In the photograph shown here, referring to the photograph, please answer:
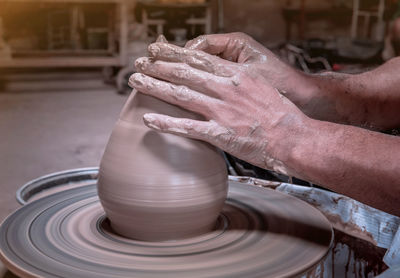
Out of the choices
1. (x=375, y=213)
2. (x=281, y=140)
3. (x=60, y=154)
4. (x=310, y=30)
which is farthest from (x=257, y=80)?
(x=310, y=30)

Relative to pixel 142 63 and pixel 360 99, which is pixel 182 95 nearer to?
pixel 142 63

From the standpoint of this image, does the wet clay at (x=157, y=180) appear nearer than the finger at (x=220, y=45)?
Yes

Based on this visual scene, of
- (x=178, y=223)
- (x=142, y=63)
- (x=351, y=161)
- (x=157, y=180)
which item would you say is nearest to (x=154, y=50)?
(x=142, y=63)

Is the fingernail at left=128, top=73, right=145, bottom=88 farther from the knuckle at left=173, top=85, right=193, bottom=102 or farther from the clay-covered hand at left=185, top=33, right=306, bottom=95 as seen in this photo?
the clay-covered hand at left=185, top=33, right=306, bottom=95

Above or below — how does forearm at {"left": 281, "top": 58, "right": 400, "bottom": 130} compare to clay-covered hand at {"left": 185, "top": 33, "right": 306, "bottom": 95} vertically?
below

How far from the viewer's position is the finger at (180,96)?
3.42 ft

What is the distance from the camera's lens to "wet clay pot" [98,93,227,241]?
106 centimetres

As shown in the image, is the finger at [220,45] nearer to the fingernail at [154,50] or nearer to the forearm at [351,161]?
the fingernail at [154,50]

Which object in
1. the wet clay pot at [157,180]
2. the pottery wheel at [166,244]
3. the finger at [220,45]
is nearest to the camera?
the pottery wheel at [166,244]

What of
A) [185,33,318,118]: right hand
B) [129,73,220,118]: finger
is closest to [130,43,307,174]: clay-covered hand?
[129,73,220,118]: finger

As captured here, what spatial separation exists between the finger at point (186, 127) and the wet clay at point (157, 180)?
31 millimetres

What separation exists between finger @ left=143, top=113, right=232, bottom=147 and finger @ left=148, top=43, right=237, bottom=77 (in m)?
0.12

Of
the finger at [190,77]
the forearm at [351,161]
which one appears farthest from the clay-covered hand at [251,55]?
the forearm at [351,161]

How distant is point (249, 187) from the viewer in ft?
4.69
